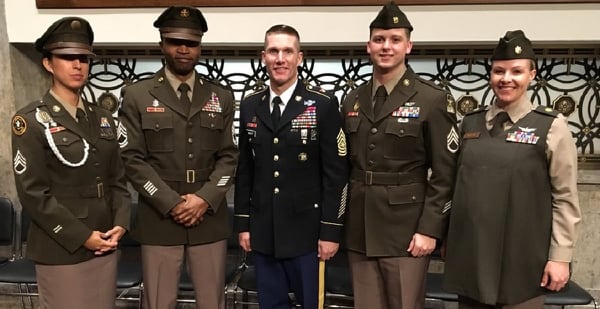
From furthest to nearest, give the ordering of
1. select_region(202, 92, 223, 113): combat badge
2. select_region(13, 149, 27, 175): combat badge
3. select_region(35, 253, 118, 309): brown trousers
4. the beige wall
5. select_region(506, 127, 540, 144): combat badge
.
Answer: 1. the beige wall
2. select_region(202, 92, 223, 113): combat badge
3. select_region(35, 253, 118, 309): brown trousers
4. select_region(13, 149, 27, 175): combat badge
5. select_region(506, 127, 540, 144): combat badge

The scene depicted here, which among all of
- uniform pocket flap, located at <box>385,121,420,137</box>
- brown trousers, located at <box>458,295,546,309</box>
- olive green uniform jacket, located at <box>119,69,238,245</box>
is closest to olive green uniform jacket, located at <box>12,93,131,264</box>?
olive green uniform jacket, located at <box>119,69,238,245</box>

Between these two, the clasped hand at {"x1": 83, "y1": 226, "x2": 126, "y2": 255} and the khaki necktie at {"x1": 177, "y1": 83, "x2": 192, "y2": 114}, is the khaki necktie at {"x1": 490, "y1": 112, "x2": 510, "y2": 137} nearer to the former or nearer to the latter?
the khaki necktie at {"x1": 177, "y1": 83, "x2": 192, "y2": 114}

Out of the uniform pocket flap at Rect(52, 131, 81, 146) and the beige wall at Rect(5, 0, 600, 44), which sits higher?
the beige wall at Rect(5, 0, 600, 44)

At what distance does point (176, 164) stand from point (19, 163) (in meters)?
0.62

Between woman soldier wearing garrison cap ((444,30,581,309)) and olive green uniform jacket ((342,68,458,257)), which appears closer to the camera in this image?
woman soldier wearing garrison cap ((444,30,581,309))

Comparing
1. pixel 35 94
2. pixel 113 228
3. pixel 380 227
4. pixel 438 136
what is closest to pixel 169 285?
pixel 113 228

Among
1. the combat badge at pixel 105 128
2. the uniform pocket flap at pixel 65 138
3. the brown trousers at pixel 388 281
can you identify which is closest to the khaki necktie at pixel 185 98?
the combat badge at pixel 105 128

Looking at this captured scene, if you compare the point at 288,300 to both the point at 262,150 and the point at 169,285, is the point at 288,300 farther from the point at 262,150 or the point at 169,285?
the point at 262,150

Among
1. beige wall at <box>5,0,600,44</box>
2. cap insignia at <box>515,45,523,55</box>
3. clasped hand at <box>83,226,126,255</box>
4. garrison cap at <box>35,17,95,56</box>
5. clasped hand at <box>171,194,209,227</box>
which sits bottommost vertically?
clasped hand at <box>83,226,126,255</box>

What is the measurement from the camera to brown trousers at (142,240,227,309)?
7.25 ft

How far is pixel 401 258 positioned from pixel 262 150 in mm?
779

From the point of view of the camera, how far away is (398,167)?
6.83ft

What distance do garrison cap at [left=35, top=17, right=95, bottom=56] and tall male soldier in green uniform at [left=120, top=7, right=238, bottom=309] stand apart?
293 mm

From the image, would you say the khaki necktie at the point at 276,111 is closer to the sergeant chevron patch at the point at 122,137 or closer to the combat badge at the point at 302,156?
the combat badge at the point at 302,156
